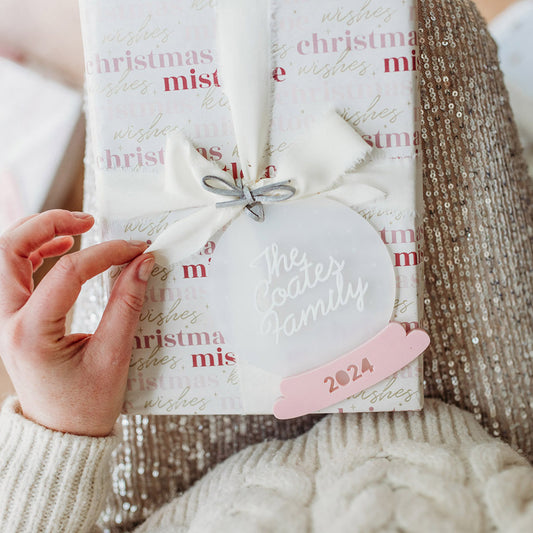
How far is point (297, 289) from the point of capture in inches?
19.0

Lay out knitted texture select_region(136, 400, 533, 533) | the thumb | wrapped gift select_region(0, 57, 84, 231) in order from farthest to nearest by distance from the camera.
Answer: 1. wrapped gift select_region(0, 57, 84, 231)
2. the thumb
3. knitted texture select_region(136, 400, 533, 533)

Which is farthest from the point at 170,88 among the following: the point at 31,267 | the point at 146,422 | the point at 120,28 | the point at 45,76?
the point at 45,76

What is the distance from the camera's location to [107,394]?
1.63 ft

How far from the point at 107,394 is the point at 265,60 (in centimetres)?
32

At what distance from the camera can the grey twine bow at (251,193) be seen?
0.47 metres

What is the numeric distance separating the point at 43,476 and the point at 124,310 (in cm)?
17

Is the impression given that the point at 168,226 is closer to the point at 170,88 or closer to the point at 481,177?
the point at 170,88

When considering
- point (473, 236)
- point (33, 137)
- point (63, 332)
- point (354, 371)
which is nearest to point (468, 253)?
point (473, 236)

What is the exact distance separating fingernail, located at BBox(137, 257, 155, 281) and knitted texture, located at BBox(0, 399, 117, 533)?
6.3 inches

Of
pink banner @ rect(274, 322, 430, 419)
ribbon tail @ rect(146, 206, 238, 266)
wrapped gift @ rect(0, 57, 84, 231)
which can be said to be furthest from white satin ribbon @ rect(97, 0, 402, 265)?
wrapped gift @ rect(0, 57, 84, 231)

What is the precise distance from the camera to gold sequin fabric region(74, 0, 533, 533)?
0.55m

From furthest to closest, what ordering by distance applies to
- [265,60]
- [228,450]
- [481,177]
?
1. [228,450]
2. [481,177]
3. [265,60]

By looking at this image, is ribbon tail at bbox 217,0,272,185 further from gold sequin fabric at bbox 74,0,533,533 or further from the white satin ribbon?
gold sequin fabric at bbox 74,0,533,533

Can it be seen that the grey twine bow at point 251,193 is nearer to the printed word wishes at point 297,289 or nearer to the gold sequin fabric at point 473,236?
the printed word wishes at point 297,289
